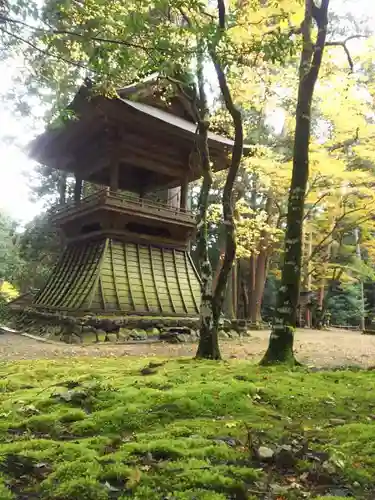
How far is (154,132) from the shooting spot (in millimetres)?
16219

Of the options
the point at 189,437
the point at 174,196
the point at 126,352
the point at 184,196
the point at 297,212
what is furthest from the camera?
the point at 174,196

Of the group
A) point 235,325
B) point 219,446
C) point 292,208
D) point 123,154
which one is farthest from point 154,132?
point 219,446

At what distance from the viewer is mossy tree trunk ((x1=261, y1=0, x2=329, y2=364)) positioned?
7113 millimetres

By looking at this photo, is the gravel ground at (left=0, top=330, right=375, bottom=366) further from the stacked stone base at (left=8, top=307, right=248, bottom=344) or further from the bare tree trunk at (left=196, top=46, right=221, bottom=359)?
the bare tree trunk at (left=196, top=46, right=221, bottom=359)

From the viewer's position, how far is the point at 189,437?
3.51m

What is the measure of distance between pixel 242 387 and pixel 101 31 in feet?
13.6

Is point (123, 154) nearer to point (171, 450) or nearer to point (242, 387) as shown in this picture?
point (242, 387)

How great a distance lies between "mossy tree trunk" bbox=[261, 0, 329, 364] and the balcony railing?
8791mm

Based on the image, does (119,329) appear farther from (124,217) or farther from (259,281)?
(259,281)

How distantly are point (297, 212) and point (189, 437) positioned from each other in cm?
462

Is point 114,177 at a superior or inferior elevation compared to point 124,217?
superior

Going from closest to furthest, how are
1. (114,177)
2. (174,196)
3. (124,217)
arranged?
1. (114,177)
2. (124,217)
3. (174,196)

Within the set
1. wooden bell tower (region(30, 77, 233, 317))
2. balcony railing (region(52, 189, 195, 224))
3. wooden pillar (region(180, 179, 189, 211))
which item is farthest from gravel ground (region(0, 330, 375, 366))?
wooden pillar (region(180, 179, 189, 211))

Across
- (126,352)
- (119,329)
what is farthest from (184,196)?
(126,352)
